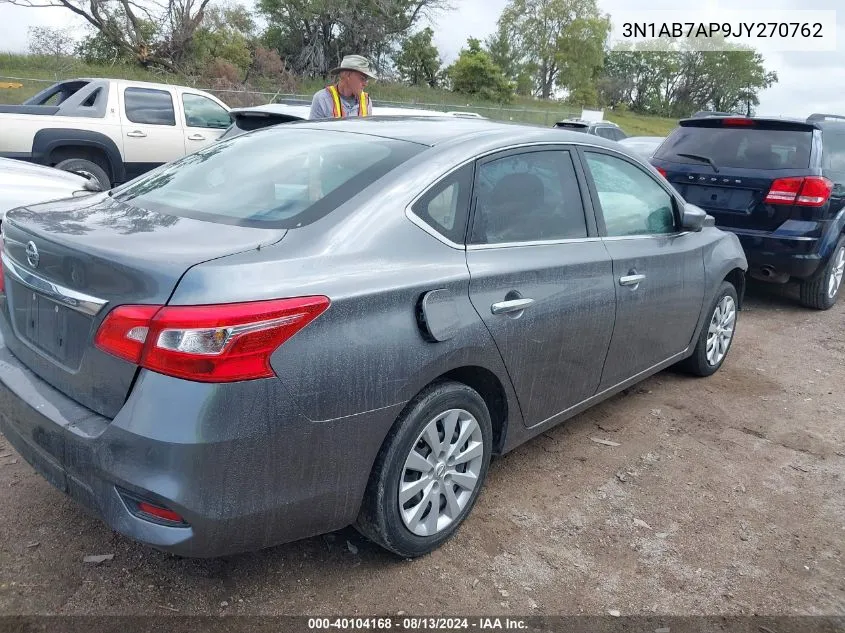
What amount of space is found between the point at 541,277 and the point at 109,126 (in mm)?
7783

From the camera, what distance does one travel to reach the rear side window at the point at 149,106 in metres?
9.17

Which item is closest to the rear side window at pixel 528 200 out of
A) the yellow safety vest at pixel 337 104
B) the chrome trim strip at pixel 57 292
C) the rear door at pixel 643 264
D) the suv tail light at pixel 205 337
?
the rear door at pixel 643 264

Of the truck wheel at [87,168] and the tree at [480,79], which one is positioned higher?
the tree at [480,79]

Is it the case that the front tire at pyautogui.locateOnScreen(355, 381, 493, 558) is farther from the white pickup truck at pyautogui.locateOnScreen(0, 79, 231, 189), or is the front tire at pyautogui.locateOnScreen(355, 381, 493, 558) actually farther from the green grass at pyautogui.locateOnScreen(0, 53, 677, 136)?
the green grass at pyautogui.locateOnScreen(0, 53, 677, 136)

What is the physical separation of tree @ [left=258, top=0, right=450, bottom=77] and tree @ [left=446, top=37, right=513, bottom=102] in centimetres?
924

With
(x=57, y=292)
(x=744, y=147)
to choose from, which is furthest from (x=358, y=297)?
(x=744, y=147)

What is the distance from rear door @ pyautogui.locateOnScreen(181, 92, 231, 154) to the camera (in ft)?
32.0

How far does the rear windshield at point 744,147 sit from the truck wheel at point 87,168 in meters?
6.64

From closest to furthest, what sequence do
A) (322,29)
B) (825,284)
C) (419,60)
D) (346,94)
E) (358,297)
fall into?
(358,297), (346,94), (825,284), (322,29), (419,60)

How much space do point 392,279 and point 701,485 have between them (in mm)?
2057

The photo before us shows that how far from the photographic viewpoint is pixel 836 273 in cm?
676

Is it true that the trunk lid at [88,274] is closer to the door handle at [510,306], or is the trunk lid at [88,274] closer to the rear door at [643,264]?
the door handle at [510,306]

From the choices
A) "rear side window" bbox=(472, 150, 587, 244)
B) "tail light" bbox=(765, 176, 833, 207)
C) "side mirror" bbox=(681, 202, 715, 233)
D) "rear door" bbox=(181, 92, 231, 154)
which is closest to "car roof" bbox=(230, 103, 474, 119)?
"rear side window" bbox=(472, 150, 587, 244)

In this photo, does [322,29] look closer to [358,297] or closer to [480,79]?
[480,79]
